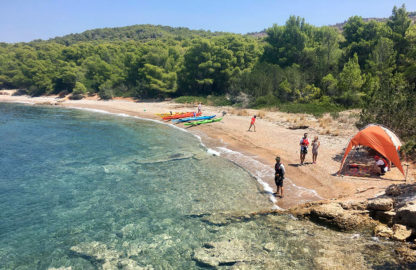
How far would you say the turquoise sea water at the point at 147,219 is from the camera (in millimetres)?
8523

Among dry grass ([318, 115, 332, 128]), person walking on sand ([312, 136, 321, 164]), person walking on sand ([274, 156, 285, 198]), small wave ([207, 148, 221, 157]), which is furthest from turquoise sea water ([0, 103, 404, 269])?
dry grass ([318, 115, 332, 128])

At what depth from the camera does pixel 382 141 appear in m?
13.1

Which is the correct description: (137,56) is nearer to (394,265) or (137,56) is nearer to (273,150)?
(273,150)

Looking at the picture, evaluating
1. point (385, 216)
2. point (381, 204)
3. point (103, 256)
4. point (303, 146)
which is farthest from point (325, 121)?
point (103, 256)

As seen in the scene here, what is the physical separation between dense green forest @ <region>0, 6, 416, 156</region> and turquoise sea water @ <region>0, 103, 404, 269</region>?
35.5ft

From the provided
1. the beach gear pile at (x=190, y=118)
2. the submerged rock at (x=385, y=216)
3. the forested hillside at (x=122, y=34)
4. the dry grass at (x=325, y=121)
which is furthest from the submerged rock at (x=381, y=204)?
the forested hillside at (x=122, y=34)

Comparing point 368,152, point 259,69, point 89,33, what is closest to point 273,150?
point 368,152

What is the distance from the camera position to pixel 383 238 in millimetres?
8852

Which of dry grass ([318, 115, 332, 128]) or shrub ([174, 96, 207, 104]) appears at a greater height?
shrub ([174, 96, 207, 104])

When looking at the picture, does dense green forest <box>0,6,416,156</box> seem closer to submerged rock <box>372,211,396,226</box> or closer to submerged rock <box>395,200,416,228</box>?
submerged rock <box>372,211,396,226</box>

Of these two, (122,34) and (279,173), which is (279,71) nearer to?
(279,173)

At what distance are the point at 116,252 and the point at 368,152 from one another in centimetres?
1472

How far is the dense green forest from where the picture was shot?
96.0 ft

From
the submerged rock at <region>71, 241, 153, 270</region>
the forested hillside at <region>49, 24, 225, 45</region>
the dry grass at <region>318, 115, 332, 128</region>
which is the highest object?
the forested hillside at <region>49, 24, 225, 45</region>
